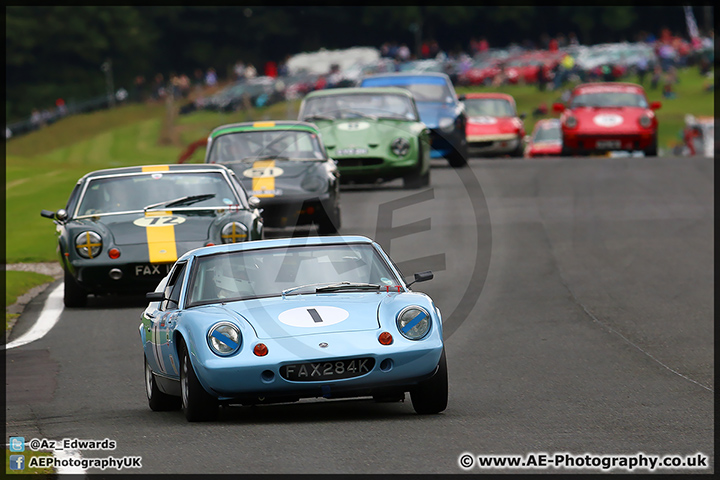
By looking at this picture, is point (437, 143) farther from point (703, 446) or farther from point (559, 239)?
point (703, 446)

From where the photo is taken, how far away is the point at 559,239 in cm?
1772

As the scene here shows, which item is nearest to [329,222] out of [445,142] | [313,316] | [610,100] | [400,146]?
[400,146]

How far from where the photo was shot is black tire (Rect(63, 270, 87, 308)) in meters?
13.5

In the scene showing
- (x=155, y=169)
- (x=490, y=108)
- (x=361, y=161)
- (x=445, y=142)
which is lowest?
(x=490, y=108)

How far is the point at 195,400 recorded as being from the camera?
7652mm

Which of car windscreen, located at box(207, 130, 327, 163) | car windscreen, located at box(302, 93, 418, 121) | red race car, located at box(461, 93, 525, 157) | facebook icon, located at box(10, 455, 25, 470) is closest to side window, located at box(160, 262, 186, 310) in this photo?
facebook icon, located at box(10, 455, 25, 470)

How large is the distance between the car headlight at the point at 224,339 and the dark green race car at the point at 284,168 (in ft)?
28.9

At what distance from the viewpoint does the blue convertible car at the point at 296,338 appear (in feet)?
24.5

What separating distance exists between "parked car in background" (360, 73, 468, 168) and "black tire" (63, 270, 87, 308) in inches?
411

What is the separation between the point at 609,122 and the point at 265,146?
456 inches

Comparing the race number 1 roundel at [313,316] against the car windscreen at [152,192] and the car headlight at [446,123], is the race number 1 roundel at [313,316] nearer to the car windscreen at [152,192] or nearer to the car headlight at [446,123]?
the car windscreen at [152,192]

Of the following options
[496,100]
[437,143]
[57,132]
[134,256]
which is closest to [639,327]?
[134,256]

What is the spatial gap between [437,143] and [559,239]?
6.55m

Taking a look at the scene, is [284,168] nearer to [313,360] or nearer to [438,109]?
[438,109]
